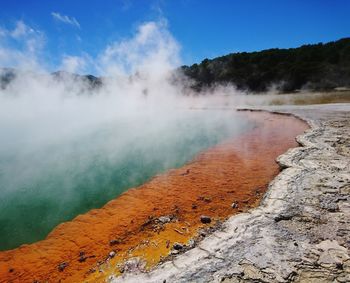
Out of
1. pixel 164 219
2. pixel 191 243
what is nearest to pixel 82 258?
pixel 164 219

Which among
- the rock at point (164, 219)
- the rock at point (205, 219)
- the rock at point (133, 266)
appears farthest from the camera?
the rock at point (164, 219)

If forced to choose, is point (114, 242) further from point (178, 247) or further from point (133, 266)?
point (178, 247)

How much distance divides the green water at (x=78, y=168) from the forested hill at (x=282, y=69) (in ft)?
76.8

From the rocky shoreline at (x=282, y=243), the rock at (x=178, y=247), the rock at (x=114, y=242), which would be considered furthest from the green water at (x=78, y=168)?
the rocky shoreline at (x=282, y=243)

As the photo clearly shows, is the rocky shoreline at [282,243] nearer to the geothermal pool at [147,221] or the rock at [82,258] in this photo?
the geothermal pool at [147,221]

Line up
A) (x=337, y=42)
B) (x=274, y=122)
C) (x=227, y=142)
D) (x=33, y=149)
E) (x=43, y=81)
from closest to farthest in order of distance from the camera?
(x=227, y=142)
(x=33, y=149)
(x=274, y=122)
(x=337, y=42)
(x=43, y=81)

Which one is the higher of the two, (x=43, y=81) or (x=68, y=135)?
(x=43, y=81)

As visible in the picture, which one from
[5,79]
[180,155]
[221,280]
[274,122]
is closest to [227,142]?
[180,155]

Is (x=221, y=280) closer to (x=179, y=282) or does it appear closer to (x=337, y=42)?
(x=179, y=282)

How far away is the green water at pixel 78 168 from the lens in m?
5.71

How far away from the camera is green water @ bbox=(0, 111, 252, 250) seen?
5.71 m

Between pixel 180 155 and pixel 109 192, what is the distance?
10.6ft

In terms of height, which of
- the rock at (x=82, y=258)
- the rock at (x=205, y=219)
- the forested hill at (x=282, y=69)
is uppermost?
the forested hill at (x=282, y=69)

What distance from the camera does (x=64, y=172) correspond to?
830 centimetres
